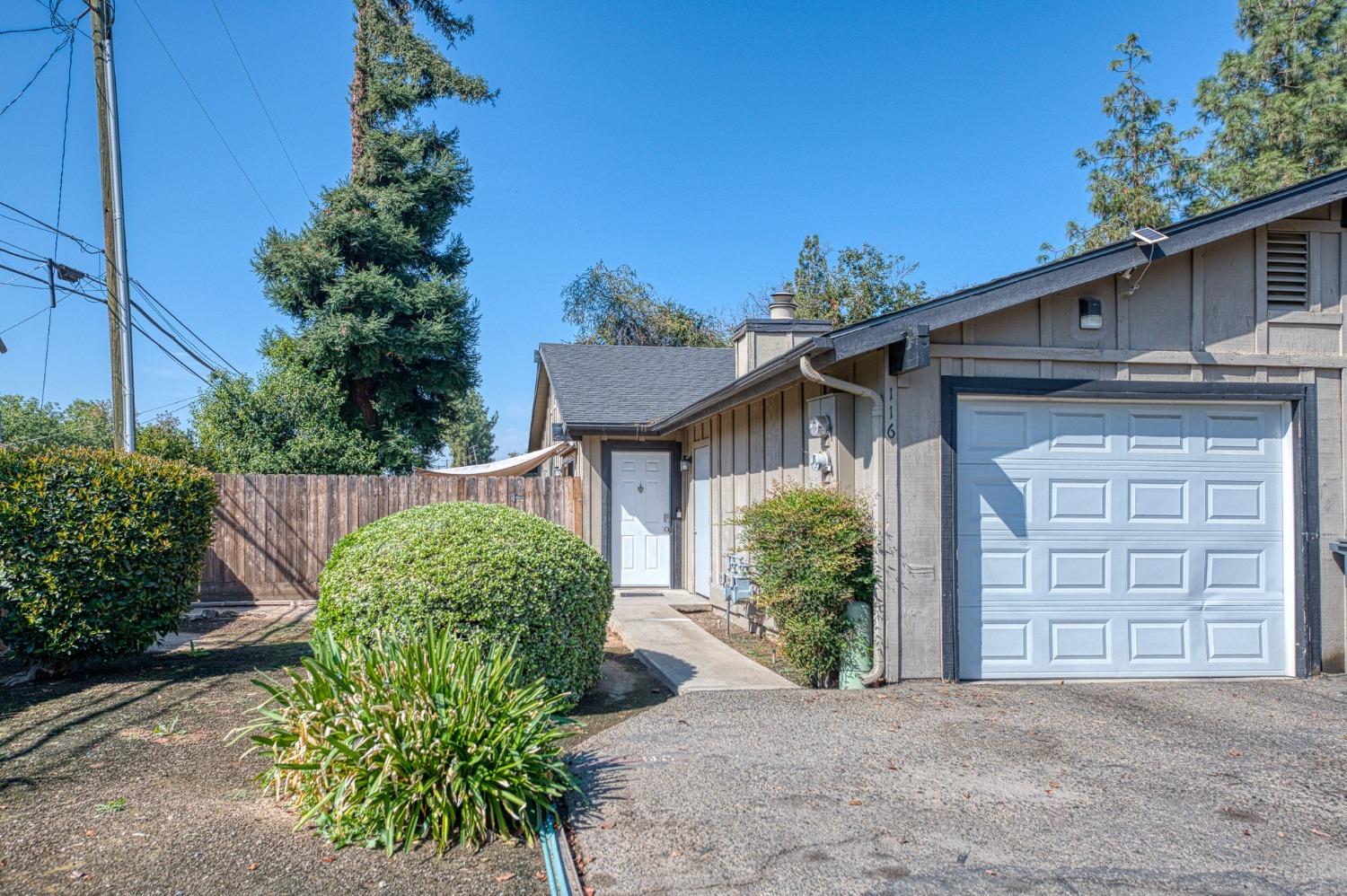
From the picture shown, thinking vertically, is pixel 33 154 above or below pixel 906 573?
above

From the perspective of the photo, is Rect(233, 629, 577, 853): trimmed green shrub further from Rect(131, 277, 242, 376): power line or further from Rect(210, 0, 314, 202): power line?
Rect(210, 0, 314, 202): power line

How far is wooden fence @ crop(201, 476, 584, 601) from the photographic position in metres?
11.5

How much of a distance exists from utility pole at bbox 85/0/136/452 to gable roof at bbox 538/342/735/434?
5.50 meters

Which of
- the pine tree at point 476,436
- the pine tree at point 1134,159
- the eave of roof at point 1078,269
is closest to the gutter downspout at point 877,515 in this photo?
the eave of roof at point 1078,269

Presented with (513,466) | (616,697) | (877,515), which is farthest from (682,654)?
(513,466)

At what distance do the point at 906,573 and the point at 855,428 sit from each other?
1260 millimetres

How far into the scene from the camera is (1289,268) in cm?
654

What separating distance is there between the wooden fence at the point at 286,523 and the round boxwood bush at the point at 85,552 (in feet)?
16.8

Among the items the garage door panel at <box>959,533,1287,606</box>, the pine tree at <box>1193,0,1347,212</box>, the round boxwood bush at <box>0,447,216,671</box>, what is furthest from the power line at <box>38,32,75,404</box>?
the pine tree at <box>1193,0,1347,212</box>

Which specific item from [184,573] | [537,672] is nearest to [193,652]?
[184,573]

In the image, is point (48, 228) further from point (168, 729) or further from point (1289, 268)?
point (1289, 268)

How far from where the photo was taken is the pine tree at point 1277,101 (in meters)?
17.9

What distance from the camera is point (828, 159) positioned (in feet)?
67.1

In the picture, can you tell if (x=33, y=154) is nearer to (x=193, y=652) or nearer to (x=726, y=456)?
(x=193, y=652)
